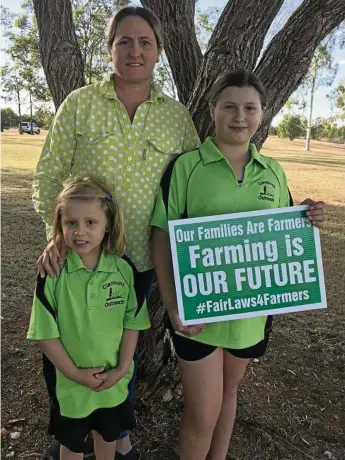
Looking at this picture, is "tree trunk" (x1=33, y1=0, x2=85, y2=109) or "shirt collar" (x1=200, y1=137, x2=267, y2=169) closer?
"shirt collar" (x1=200, y1=137, x2=267, y2=169)

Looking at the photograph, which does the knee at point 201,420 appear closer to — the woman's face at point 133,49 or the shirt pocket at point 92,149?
the shirt pocket at point 92,149

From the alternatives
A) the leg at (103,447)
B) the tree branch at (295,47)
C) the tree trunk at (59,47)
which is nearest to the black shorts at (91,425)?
the leg at (103,447)

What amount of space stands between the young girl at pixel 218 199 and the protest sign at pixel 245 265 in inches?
2.5

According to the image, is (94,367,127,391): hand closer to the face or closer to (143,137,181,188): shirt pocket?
the face

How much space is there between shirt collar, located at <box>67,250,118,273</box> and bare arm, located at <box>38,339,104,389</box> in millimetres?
337

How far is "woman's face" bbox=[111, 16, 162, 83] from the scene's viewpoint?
2.07 meters

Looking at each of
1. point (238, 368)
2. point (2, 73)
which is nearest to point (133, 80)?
point (238, 368)

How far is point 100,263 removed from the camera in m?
2.05

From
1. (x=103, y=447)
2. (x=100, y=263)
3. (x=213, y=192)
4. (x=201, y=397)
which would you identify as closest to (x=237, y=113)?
(x=213, y=192)

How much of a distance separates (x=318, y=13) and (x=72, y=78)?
161cm

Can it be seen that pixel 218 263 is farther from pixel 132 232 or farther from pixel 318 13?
pixel 318 13

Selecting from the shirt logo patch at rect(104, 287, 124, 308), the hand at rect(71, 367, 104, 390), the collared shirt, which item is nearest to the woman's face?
the collared shirt

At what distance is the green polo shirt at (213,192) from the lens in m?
→ 2.04

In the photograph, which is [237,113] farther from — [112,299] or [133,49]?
[112,299]
